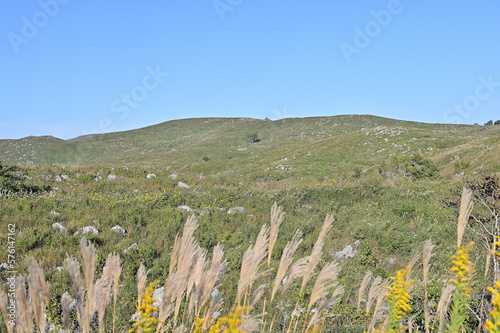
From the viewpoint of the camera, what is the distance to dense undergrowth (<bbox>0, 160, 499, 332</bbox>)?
4652 millimetres

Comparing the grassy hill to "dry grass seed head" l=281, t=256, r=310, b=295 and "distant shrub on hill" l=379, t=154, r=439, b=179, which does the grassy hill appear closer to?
"distant shrub on hill" l=379, t=154, r=439, b=179

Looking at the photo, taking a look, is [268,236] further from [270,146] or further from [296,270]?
[270,146]

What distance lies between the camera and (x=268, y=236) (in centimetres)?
874

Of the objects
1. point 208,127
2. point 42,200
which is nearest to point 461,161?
point 42,200

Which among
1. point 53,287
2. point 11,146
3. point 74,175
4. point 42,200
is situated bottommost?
point 53,287

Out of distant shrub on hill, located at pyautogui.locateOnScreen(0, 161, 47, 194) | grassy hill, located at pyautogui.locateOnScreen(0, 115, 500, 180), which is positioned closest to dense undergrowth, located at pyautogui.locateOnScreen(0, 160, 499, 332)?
distant shrub on hill, located at pyautogui.locateOnScreen(0, 161, 47, 194)

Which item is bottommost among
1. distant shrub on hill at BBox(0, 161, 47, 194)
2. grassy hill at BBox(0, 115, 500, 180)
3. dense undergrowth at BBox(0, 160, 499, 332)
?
dense undergrowth at BBox(0, 160, 499, 332)

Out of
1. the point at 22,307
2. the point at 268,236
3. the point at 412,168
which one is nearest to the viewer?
the point at 22,307

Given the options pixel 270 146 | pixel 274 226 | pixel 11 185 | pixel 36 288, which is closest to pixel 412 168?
pixel 274 226

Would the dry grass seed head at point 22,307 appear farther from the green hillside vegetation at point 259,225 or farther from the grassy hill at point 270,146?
the grassy hill at point 270,146

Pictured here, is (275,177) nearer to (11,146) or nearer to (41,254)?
(41,254)

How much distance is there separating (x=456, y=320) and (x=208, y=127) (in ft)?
300

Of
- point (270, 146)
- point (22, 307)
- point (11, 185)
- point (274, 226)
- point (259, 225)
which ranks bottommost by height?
point (259, 225)

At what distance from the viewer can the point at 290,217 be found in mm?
9766
